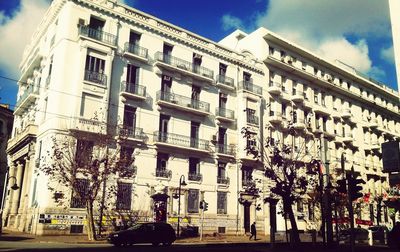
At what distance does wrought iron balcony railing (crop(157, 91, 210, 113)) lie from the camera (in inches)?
1281

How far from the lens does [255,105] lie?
3903 cm

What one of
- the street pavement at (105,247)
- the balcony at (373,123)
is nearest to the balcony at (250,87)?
the street pavement at (105,247)

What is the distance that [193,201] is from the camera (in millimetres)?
32594

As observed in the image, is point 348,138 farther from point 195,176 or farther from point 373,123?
point 195,176

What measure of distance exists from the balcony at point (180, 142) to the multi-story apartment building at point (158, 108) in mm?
125

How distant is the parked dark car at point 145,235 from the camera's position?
65.4ft

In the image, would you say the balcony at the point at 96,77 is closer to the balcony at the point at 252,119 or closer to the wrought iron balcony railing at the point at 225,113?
the wrought iron balcony railing at the point at 225,113

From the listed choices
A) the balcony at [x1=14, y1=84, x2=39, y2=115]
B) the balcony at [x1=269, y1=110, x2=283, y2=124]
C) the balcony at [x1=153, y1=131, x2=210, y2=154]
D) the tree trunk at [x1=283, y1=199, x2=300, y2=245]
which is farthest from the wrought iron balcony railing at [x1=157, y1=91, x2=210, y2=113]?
the tree trunk at [x1=283, y1=199, x2=300, y2=245]

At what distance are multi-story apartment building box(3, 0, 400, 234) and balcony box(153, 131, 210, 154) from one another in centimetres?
12

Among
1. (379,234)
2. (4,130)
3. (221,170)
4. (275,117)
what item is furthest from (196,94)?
(4,130)

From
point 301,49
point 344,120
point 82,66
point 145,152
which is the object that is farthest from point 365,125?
point 82,66

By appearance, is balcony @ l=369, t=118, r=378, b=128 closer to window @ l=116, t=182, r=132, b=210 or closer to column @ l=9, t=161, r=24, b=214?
window @ l=116, t=182, r=132, b=210

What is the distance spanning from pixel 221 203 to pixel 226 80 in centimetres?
1234

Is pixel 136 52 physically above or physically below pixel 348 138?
above
